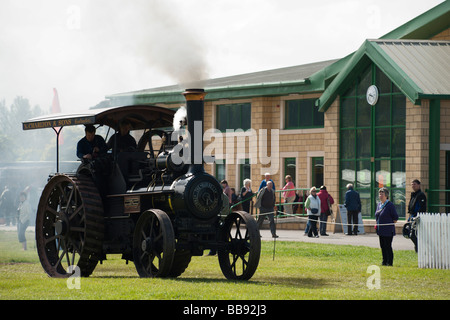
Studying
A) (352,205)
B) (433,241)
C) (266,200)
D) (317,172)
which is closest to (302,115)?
(317,172)

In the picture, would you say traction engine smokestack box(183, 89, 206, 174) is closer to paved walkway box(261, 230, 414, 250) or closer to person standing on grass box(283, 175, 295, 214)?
paved walkway box(261, 230, 414, 250)

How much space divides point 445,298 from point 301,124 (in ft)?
70.0

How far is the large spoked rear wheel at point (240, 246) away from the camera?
1352 cm

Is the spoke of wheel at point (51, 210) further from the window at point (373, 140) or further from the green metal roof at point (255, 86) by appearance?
the green metal roof at point (255, 86)

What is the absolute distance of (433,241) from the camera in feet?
55.7

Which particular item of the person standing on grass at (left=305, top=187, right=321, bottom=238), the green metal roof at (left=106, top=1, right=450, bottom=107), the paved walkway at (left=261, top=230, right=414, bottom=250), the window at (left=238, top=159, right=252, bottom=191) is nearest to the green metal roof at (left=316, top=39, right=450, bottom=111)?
the green metal roof at (left=106, top=1, right=450, bottom=107)

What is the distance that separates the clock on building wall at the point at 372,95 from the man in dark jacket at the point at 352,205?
10.1 ft

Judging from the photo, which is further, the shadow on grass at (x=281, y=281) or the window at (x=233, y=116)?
the window at (x=233, y=116)

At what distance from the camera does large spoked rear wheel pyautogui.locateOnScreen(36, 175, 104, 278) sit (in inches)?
564

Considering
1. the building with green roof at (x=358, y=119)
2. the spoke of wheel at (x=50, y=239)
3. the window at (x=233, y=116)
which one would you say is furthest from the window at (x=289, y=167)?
the spoke of wheel at (x=50, y=239)

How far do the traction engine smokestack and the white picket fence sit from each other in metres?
5.33

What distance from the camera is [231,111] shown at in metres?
35.5
